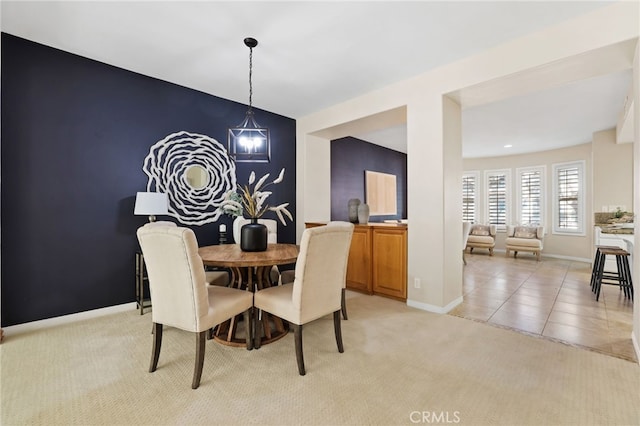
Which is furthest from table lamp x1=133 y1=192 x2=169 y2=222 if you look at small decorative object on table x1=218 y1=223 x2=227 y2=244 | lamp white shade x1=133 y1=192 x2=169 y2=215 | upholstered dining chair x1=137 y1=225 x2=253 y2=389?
upholstered dining chair x1=137 y1=225 x2=253 y2=389

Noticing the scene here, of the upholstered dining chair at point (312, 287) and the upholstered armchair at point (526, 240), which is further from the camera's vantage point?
the upholstered armchair at point (526, 240)

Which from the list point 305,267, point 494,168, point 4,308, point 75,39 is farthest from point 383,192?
point 4,308

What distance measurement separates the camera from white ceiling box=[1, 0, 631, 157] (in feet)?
7.42

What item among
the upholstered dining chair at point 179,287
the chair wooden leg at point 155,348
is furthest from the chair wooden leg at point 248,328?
the chair wooden leg at point 155,348

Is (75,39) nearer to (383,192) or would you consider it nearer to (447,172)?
(447,172)

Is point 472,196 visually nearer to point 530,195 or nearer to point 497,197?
point 497,197

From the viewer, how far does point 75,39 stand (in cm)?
267

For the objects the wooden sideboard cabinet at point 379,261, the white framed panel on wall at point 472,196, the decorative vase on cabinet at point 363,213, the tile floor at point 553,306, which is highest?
the white framed panel on wall at point 472,196

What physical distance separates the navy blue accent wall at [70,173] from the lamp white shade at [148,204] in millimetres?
365

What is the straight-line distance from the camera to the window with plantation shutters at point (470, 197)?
8.30 meters

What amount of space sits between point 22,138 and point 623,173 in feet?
28.1

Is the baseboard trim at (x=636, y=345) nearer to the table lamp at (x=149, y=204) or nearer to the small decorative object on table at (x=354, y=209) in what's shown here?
the small decorative object on table at (x=354, y=209)

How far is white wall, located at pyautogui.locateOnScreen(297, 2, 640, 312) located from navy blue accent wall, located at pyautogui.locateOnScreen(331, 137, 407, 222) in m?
1.68

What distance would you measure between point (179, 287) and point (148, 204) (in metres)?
1.55
